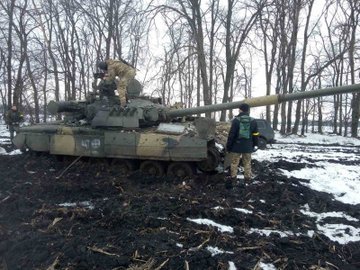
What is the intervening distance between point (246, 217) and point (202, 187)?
2351 millimetres

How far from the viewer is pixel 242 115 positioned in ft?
32.9

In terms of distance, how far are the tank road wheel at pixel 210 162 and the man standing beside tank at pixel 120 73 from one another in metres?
2.54

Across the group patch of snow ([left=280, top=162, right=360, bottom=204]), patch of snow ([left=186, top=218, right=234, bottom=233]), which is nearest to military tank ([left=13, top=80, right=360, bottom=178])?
patch of snow ([left=280, top=162, right=360, bottom=204])

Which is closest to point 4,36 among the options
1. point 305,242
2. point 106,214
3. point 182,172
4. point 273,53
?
point 273,53

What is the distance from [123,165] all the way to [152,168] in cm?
78

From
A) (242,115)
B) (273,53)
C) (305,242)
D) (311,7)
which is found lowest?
(305,242)

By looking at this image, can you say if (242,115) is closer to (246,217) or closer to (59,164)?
(246,217)

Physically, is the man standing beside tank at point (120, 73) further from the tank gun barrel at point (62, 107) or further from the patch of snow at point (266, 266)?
the patch of snow at point (266, 266)

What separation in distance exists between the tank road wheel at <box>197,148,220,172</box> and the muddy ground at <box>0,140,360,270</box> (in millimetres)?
219

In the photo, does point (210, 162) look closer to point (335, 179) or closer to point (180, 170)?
point (180, 170)

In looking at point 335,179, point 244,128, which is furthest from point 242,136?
point 335,179

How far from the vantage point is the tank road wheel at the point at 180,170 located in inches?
416

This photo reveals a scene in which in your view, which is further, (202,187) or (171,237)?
(202,187)

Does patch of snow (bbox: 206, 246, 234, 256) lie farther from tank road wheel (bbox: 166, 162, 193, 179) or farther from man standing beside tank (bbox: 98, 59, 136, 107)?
man standing beside tank (bbox: 98, 59, 136, 107)
